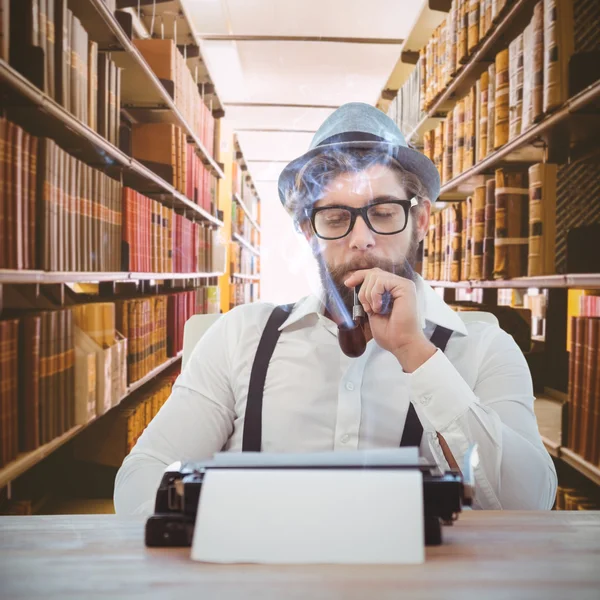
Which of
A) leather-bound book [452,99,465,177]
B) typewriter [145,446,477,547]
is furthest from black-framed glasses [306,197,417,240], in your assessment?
leather-bound book [452,99,465,177]

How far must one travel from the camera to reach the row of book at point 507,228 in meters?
1.59

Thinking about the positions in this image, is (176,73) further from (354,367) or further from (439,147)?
(354,367)

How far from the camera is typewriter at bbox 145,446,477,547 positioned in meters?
0.45

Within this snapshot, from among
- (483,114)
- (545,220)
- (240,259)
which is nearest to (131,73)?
(483,114)

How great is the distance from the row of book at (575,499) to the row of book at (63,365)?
161 cm

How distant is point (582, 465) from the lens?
4.75ft

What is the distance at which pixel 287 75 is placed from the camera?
15.1 ft

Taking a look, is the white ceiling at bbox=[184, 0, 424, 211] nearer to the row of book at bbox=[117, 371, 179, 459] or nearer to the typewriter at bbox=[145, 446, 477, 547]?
the row of book at bbox=[117, 371, 179, 459]

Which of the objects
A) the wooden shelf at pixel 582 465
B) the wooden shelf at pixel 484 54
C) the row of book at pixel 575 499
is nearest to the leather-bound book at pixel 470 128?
the wooden shelf at pixel 484 54

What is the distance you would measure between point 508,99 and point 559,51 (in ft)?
1.21

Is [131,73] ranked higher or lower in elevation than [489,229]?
higher

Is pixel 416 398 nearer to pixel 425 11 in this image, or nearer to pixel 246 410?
pixel 246 410

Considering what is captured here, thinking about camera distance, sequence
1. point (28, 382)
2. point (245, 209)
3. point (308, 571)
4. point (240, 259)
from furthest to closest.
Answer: point (245, 209) → point (240, 259) → point (28, 382) → point (308, 571)

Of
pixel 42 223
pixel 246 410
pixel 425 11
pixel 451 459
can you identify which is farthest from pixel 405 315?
pixel 425 11
